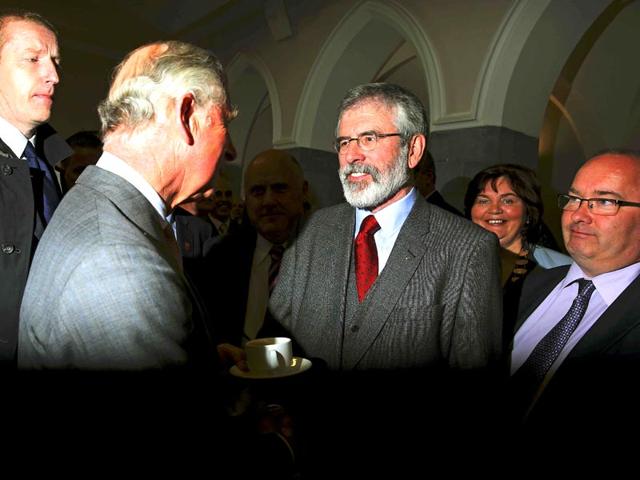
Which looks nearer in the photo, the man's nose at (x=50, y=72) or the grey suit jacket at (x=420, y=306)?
the grey suit jacket at (x=420, y=306)

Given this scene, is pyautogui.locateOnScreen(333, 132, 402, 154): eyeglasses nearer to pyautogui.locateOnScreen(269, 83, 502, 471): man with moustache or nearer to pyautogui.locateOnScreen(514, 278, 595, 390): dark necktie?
pyautogui.locateOnScreen(269, 83, 502, 471): man with moustache

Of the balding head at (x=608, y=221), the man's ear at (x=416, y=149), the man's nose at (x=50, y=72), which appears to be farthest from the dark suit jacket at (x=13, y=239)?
the balding head at (x=608, y=221)

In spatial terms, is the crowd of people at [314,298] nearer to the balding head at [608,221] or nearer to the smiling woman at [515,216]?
the balding head at [608,221]

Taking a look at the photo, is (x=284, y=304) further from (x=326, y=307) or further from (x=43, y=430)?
(x=43, y=430)

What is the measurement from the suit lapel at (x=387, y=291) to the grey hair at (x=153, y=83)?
0.91 meters

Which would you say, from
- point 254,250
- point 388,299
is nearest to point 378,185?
point 388,299

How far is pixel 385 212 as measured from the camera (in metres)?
2.01

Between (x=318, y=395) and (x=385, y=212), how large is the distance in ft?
2.41

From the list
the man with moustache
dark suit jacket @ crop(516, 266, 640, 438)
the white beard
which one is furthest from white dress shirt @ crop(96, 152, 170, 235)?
dark suit jacket @ crop(516, 266, 640, 438)

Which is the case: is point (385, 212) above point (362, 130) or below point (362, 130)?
below

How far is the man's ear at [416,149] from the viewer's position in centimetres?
201

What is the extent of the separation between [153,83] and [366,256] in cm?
104

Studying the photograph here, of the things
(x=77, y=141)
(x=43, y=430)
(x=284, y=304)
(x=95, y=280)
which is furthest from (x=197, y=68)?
(x=77, y=141)

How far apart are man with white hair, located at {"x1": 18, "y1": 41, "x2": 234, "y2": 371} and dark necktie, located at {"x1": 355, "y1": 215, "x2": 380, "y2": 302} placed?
0.79 m
